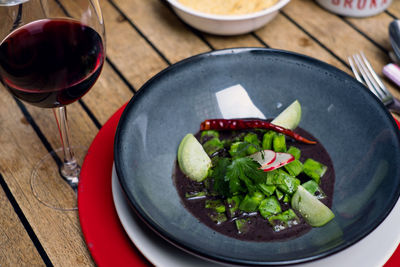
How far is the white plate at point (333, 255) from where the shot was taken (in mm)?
960

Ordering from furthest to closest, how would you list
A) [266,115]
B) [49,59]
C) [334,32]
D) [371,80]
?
[334,32] < [371,80] < [266,115] < [49,59]

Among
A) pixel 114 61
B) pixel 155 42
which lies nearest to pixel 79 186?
pixel 114 61

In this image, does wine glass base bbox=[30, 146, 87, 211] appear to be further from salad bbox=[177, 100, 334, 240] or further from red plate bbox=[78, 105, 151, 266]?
salad bbox=[177, 100, 334, 240]

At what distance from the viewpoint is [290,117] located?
1265 mm

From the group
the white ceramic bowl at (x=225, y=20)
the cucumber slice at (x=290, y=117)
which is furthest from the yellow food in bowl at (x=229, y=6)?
the cucumber slice at (x=290, y=117)

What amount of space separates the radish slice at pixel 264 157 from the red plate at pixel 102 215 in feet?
1.05

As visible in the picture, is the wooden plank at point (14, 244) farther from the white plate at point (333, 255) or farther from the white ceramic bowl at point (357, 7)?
the white ceramic bowl at point (357, 7)

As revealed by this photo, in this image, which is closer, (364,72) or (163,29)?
(364,72)

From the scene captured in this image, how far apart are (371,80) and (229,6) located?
0.49 metres

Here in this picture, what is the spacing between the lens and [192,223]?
1.05 meters

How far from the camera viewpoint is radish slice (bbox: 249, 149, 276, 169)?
A: 1.12 m

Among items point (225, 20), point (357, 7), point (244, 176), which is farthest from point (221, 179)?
point (357, 7)

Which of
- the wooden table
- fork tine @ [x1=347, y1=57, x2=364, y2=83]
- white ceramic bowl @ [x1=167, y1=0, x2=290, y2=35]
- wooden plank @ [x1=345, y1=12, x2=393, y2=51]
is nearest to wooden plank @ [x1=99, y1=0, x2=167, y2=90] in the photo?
the wooden table

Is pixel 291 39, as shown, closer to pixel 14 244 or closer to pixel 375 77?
pixel 375 77
